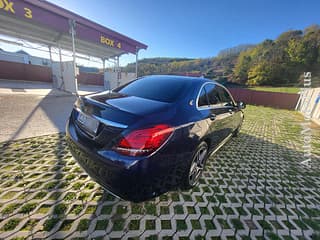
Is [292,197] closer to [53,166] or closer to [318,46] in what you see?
[53,166]

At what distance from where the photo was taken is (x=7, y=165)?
7.97ft

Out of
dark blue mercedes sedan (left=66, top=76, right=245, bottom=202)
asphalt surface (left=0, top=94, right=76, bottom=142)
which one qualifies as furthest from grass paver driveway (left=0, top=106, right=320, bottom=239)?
asphalt surface (left=0, top=94, right=76, bottom=142)

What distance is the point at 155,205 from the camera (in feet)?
6.28

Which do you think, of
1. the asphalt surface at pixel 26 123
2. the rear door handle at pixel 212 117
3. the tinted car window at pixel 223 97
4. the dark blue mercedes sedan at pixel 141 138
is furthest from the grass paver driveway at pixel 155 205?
the tinted car window at pixel 223 97

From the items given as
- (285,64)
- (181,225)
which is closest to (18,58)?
(181,225)

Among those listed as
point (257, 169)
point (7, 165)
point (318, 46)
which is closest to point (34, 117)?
point (7, 165)

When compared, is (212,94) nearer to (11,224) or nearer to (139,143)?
(139,143)

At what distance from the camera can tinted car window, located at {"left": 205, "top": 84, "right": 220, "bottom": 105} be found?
8.29 feet

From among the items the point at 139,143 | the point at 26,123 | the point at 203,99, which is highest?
the point at 203,99

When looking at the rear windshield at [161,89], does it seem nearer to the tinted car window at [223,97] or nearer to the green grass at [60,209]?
the tinted car window at [223,97]

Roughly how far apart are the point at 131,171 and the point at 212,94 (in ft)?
6.53

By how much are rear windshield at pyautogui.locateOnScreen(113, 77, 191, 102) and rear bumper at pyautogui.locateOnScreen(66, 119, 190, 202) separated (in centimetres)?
81

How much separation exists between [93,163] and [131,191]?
0.50 metres

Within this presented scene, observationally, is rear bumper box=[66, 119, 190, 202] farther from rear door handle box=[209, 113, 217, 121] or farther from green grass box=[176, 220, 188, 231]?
rear door handle box=[209, 113, 217, 121]
